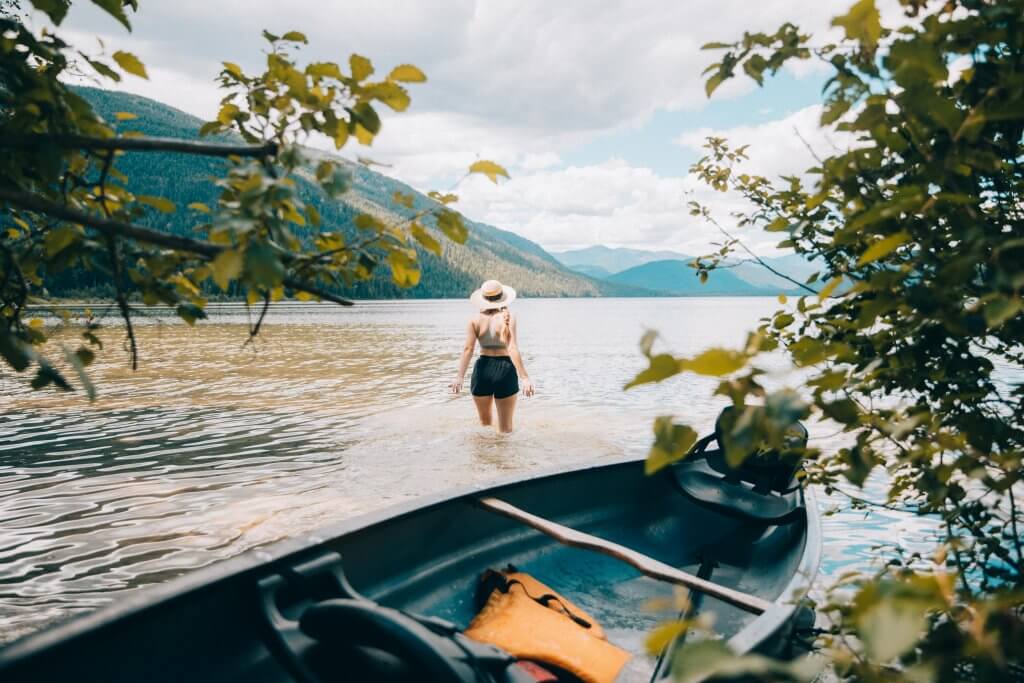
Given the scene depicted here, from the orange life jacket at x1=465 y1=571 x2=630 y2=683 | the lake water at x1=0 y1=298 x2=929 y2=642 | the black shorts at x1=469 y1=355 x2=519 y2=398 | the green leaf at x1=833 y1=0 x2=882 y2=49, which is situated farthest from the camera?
the black shorts at x1=469 y1=355 x2=519 y2=398

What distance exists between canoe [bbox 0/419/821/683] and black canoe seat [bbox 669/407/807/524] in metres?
0.02

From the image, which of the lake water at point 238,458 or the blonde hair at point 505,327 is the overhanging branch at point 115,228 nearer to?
the lake water at point 238,458

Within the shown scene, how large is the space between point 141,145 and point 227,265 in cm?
82

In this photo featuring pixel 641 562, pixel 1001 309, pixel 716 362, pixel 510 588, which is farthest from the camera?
pixel 510 588

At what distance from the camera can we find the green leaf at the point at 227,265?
5.51 feet

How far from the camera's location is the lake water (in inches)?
268

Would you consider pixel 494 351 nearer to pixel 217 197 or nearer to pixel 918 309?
pixel 217 197

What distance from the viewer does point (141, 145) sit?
2150mm

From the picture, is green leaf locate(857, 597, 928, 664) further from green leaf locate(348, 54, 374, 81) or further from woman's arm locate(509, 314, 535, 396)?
woman's arm locate(509, 314, 535, 396)

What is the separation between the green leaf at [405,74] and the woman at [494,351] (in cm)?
802

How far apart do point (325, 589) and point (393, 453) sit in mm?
8753

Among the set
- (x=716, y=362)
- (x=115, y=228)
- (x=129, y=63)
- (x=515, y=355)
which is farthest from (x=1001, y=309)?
(x=515, y=355)

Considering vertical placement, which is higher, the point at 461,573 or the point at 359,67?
the point at 359,67

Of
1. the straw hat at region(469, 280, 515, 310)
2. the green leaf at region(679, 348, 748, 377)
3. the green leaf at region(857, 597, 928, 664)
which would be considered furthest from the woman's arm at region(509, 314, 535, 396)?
the green leaf at region(857, 597, 928, 664)
